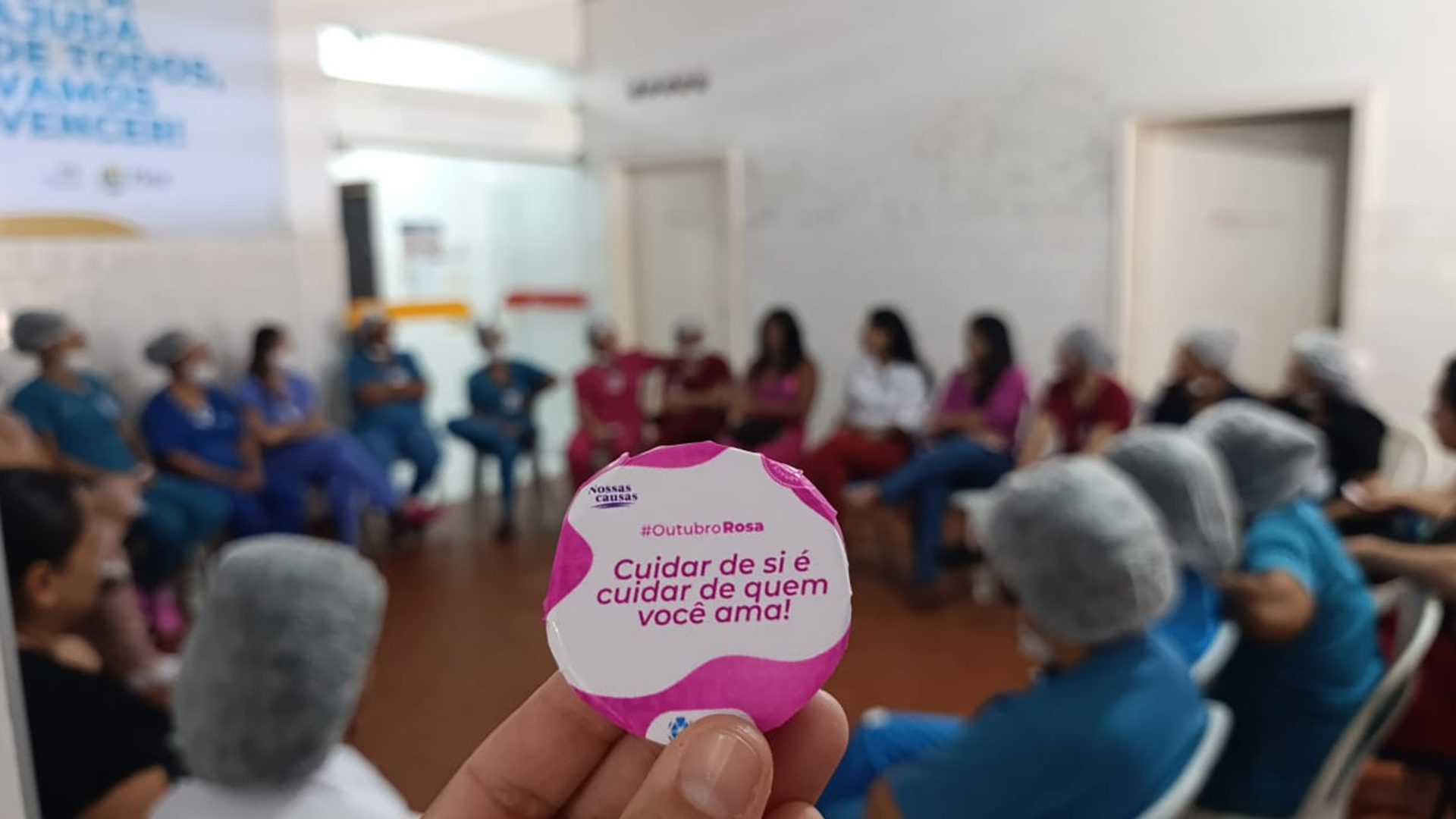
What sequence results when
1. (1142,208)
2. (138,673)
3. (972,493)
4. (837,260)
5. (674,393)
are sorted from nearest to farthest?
(138,673)
(674,393)
(972,493)
(1142,208)
(837,260)

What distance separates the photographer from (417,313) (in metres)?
4.35

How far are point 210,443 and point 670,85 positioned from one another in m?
2.51

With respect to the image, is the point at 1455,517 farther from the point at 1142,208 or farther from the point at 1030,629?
the point at 1142,208

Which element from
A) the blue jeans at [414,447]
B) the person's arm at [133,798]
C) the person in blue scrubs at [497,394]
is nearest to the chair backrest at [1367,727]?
the person's arm at [133,798]

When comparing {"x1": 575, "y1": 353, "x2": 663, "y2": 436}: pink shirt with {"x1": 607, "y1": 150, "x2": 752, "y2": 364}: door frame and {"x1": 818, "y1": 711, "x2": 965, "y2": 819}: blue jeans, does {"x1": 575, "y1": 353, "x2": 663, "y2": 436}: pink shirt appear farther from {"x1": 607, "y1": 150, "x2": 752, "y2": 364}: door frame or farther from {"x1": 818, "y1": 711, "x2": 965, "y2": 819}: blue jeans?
{"x1": 607, "y1": 150, "x2": 752, "y2": 364}: door frame

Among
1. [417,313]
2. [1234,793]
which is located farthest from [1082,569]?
[417,313]

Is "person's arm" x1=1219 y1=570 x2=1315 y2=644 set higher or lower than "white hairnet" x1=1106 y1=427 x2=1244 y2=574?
lower

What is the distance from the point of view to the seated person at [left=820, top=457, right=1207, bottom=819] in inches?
38.5

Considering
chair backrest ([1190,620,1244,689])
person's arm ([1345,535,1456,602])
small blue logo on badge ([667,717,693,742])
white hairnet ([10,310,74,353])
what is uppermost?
white hairnet ([10,310,74,353])

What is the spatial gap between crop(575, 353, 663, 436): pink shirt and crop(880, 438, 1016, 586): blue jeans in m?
0.78

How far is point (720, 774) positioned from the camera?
35 cm

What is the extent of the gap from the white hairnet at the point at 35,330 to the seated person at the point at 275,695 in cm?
29

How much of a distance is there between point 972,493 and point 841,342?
1.39m

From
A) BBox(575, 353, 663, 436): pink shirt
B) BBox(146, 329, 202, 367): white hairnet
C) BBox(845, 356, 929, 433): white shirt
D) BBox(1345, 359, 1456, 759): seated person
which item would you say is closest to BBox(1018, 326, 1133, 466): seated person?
BBox(845, 356, 929, 433): white shirt
